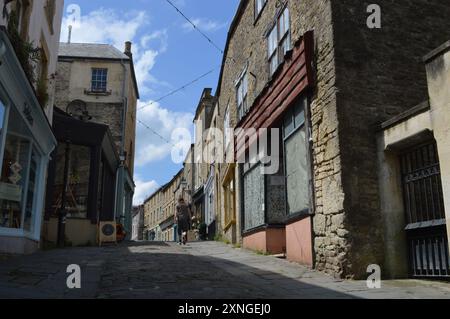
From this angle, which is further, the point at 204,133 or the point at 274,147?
the point at 204,133

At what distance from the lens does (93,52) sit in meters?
25.7

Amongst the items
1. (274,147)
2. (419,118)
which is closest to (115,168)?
(274,147)

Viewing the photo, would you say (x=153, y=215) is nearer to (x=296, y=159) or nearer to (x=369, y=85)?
(x=296, y=159)

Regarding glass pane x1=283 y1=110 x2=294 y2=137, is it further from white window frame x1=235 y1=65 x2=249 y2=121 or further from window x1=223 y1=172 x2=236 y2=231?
window x1=223 y1=172 x2=236 y2=231

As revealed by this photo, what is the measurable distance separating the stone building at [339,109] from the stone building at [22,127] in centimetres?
502

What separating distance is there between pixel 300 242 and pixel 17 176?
5.66m

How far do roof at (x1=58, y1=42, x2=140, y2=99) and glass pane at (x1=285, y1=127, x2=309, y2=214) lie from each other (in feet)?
56.6

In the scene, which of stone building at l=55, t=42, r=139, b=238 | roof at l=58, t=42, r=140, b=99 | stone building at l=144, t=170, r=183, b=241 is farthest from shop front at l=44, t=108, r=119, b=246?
stone building at l=144, t=170, r=183, b=241

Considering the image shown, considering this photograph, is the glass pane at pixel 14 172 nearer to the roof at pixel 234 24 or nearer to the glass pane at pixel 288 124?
the glass pane at pixel 288 124

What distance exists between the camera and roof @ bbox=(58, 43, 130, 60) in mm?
24959

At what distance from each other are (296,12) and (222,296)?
6.66 m

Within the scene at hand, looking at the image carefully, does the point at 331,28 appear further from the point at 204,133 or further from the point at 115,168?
the point at 204,133

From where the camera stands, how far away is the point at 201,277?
271 inches

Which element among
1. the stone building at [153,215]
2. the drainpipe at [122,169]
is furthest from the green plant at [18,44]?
the stone building at [153,215]
